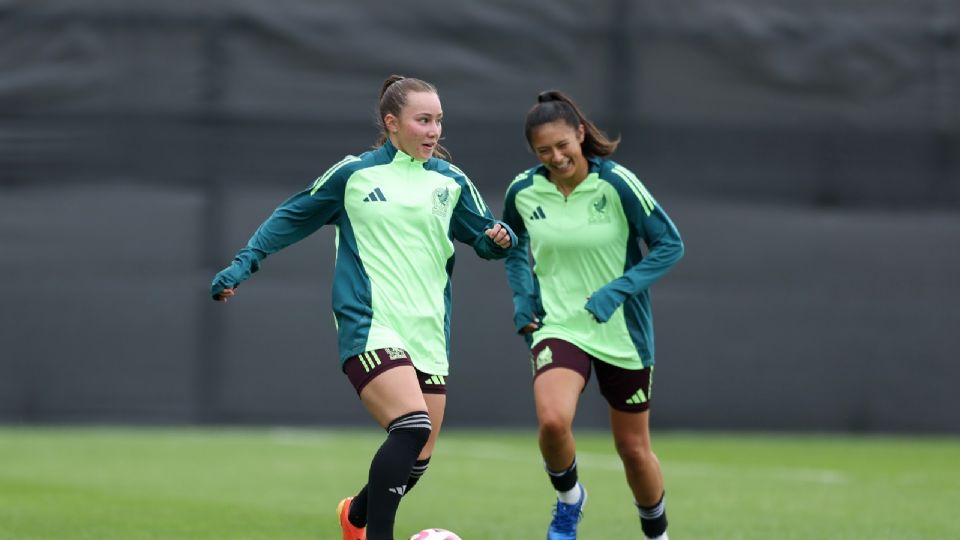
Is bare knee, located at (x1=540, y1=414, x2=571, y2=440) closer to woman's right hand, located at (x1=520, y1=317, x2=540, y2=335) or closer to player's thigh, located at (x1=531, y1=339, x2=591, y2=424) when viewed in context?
player's thigh, located at (x1=531, y1=339, x2=591, y2=424)

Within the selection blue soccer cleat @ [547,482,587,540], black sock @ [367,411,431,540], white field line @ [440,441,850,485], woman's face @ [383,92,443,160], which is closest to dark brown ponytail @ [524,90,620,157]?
woman's face @ [383,92,443,160]

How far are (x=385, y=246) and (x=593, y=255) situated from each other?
131cm

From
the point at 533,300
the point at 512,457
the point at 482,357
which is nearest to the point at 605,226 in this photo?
the point at 533,300

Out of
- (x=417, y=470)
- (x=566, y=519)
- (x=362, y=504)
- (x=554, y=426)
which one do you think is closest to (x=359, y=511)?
(x=362, y=504)

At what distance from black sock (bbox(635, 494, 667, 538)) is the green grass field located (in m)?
0.66

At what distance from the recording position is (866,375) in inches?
496

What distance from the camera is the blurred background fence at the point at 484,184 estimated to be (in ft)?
40.7

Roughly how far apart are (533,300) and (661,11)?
259 inches

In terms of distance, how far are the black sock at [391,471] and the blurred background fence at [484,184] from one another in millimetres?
7090

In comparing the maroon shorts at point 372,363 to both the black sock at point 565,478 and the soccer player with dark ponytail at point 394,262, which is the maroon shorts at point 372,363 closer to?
the soccer player with dark ponytail at point 394,262

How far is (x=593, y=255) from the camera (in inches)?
261

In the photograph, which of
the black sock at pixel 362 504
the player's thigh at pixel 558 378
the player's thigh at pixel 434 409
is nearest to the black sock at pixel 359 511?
the black sock at pixel 362 504

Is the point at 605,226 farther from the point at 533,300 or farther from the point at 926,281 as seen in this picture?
the point at 926,281

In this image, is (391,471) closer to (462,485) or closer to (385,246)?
(385,246)
